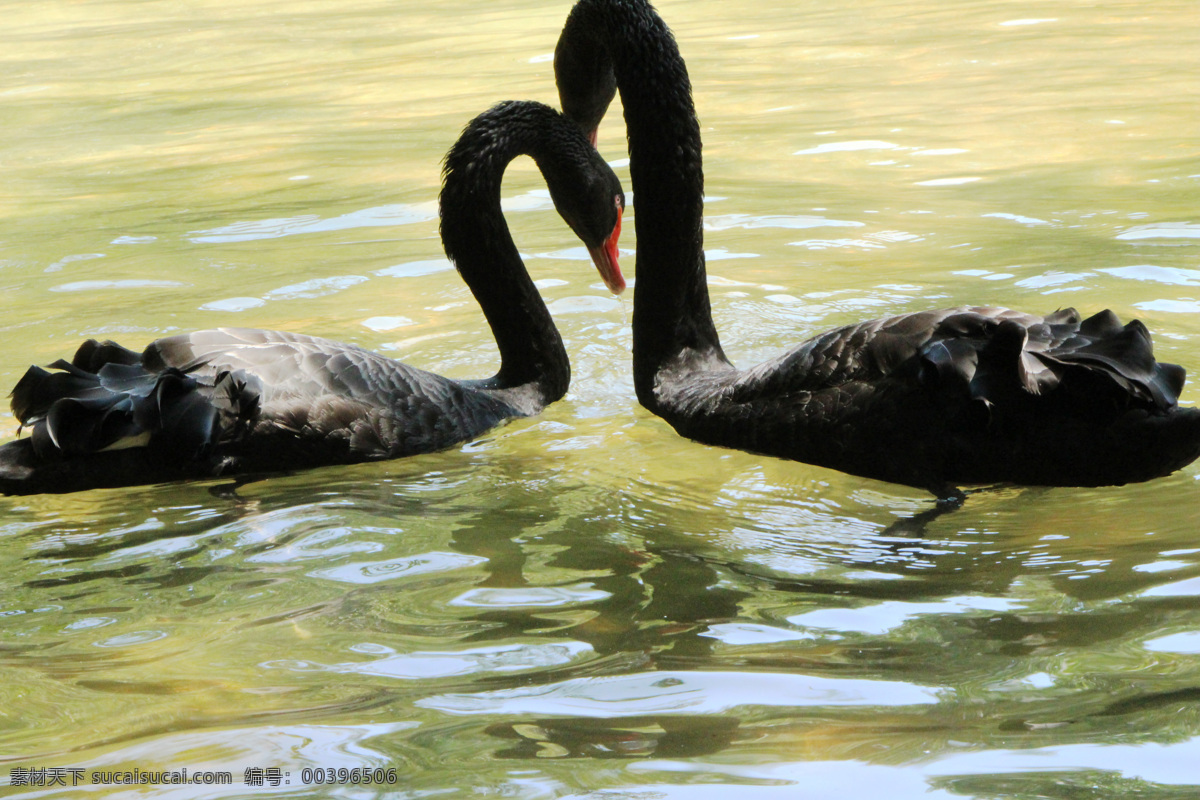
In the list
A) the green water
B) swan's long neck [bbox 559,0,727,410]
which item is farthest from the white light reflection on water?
swan's long neck [bbox 559,0,727,410]

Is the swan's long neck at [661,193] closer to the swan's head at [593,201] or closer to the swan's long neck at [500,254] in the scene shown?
the swan's head at [593,201]

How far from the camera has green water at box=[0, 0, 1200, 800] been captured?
90.5 inches

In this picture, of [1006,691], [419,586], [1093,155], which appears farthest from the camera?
[1093,155]

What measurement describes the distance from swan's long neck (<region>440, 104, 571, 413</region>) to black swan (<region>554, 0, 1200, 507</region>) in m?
0.39

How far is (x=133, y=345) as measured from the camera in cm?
543

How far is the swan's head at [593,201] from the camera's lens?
505 centimetres

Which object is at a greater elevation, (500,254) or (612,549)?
(500,254)

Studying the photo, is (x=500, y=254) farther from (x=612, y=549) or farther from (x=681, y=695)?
(x=681, y=695)

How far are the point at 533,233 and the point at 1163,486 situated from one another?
4.11m

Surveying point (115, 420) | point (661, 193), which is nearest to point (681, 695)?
point (115, 420)

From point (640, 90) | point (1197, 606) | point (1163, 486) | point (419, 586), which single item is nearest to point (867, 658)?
point (1197, 606)

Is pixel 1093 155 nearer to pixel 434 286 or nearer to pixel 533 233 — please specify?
pixel 533 233

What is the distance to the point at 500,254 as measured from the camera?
16.8 ft

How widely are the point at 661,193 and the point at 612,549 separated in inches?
67.3
